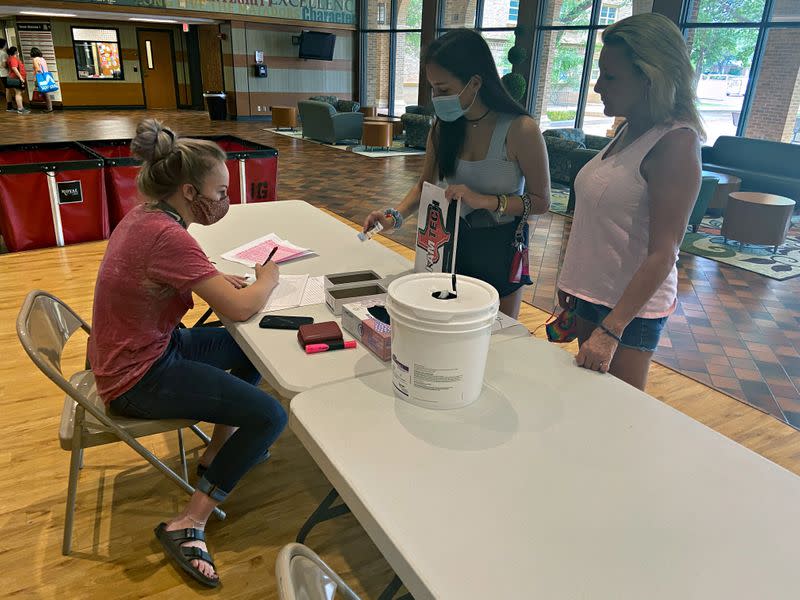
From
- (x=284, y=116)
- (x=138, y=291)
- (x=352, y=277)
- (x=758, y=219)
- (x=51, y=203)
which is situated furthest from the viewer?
(x=284, y=116)

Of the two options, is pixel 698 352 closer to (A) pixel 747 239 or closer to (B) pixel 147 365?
(A) pixel 747 239

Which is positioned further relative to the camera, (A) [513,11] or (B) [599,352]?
(A) [513,11]

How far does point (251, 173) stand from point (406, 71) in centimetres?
1030

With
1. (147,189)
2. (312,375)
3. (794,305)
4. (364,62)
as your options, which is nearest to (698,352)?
(794,305)

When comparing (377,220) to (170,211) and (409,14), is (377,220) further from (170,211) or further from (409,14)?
(409,14)

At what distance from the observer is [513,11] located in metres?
10.6

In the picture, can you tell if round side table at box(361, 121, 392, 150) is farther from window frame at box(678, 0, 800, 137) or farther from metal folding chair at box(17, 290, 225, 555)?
metal folding chair at box(17, 290, 225, 555)

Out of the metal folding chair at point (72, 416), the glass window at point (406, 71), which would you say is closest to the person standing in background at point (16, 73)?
the glass window at point (406, 71)

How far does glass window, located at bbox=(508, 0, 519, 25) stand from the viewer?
10.5 meters

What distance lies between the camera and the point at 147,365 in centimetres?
156

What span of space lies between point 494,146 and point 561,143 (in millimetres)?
5764

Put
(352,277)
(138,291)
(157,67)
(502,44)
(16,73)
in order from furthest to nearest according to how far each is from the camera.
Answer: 1. (157,67)
2. (16,73)
3. (502,44)
4. (352,277)
5. (138,291)

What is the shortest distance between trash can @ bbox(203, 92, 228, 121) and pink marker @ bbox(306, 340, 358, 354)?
546 inches


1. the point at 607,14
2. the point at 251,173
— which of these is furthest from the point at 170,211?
the point at 607,14
